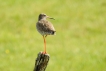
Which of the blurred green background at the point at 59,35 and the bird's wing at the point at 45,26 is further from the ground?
the blurred green background at the point at 59,35

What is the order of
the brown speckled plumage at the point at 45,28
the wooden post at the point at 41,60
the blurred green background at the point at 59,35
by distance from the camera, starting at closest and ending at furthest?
1. the wooden post at the point at 41,60
2. the brown speckled plumage at the point at 45,28
3. the blurred green background at the point at 59,35

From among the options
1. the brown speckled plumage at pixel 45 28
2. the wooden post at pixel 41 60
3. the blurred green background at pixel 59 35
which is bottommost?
the wooden post at pixel 41 60

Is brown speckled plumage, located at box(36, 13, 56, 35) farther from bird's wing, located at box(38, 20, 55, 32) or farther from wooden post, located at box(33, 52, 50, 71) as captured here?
wooden post, located at box(33, 52, 50, 71)

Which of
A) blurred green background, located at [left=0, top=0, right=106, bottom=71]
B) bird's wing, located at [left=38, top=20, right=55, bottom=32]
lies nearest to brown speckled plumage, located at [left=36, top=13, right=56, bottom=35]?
bird's wing, located at [left=38, top=20, right=55, bottom=32]

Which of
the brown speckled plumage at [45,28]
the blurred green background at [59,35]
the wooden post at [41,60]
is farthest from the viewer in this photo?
the blurred green background at [59,35]

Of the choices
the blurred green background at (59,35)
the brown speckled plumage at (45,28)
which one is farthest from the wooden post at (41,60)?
the blurred green background at (59,35)

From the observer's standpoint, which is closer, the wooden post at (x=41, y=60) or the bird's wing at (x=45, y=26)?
the wooden post at (x=41, y=60)

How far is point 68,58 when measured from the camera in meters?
12.8

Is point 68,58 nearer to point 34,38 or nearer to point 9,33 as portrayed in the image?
point 34,38

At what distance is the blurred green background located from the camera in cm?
1230

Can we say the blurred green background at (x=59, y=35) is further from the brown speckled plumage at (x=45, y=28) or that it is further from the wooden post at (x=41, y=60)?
the wooden post at (x=41, y=60)

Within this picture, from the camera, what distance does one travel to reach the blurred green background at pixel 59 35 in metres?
12.3

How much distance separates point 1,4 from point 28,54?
6.93 meters

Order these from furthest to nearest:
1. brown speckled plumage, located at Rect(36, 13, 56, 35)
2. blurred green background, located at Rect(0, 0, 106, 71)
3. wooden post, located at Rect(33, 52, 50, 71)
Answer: blurred green background, located at Rect(0, 0, 106, 71) < brown speckled plumage, located at Rect(36, 13, 56, 35) < wooden post, located at Rect(33, 52, 50, 71)
